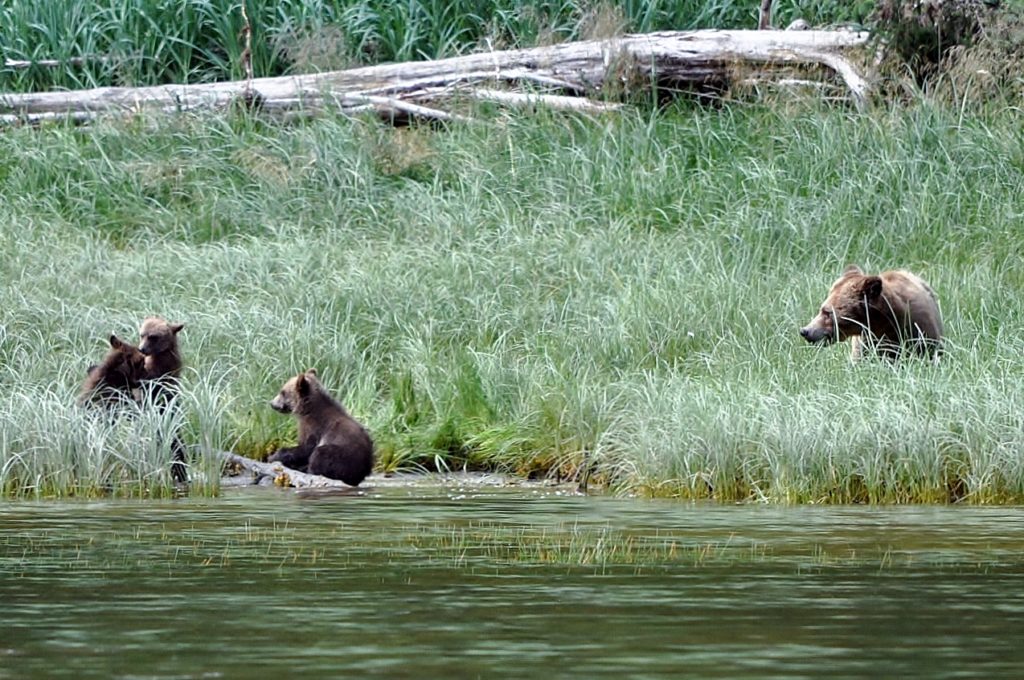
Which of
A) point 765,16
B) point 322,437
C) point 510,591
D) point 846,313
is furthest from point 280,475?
point 765,16

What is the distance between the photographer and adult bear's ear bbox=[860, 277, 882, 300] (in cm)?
1105

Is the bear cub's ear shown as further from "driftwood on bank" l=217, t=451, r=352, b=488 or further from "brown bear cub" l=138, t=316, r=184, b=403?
"brown bear cub" l=138, t=316, r=184, b=403

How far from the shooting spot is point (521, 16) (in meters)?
18.5

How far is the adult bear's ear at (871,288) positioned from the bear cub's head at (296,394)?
3.28 metres

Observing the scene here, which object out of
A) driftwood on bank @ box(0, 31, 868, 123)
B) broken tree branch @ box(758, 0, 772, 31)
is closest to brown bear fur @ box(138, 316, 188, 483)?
driftwood on bank @ box(0, 31, 868, 123)

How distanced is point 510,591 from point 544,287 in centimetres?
744

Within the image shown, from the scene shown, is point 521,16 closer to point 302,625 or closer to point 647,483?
point 647,483

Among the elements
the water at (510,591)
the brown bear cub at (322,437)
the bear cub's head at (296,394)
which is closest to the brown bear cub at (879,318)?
the water at (510,591)

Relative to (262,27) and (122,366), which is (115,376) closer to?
(122,366)

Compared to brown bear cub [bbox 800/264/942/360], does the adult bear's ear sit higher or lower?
higher

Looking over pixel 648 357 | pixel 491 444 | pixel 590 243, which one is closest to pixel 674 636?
pixel 491 444

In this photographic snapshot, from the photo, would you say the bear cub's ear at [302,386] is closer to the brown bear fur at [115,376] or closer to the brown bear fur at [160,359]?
the brown bear fur at [160,359]

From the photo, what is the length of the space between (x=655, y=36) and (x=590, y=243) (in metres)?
4.17

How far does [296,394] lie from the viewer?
10.5 meters
